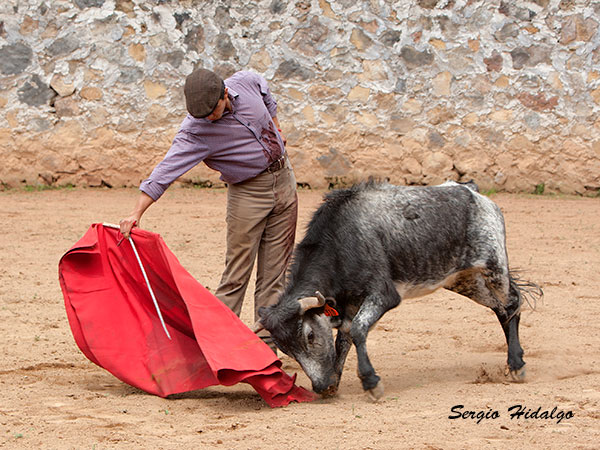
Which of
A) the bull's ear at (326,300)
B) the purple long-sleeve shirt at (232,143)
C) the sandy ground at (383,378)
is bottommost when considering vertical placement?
the sandy ground at (383,378)

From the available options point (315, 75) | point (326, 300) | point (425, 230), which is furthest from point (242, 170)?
point (315, 75)

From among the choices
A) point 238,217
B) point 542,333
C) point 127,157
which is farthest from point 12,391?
point 127,157

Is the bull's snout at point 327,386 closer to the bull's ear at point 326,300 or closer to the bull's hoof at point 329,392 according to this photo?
the bull's hoof at point 329,392

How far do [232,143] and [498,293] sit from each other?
1963 millimetres

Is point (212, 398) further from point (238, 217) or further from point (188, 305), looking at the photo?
point (238, 217)

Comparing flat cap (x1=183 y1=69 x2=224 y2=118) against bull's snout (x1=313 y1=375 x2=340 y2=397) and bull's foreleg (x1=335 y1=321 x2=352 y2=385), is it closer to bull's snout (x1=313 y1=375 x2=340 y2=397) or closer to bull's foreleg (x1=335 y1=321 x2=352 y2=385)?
bull's foreleg (x1=335 y1=321 x2=352 y2=385)

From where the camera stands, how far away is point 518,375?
5211 millimetres

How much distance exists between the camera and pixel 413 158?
36.8 feet

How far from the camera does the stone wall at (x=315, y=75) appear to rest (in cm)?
1077

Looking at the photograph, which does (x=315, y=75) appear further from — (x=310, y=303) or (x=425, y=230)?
(x=310, y=303)
